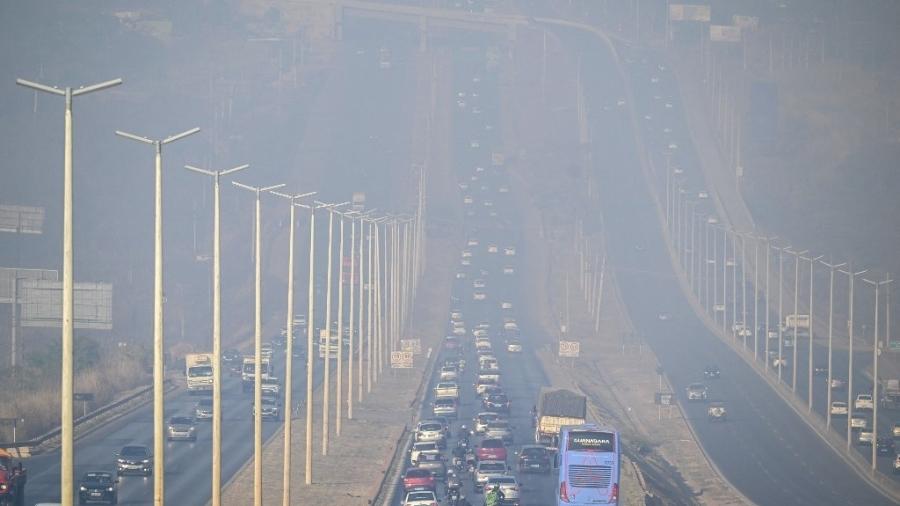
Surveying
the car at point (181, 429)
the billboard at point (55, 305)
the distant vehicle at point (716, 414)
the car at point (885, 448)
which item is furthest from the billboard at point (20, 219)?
the car at point (885, 448)

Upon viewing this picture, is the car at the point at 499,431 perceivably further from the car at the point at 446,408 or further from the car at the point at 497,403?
the car at the point at 497,403

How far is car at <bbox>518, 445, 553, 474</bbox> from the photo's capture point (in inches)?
3113

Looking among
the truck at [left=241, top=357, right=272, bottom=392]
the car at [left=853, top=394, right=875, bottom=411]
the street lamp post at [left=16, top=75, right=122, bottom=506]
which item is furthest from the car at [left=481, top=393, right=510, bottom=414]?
the street lamp post at [left=16, top=75, right=122, bottom=506]

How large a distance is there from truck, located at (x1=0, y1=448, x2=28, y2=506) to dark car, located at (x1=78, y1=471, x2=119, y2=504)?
251 centimetres

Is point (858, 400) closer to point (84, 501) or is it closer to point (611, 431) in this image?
point (611, 431)

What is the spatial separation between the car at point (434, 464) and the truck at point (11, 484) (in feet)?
70.5

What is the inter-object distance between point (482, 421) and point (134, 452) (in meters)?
27.3

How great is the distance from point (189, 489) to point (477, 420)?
97.5ft

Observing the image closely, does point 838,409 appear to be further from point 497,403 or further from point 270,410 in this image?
point 270,410

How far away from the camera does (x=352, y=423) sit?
323 feet

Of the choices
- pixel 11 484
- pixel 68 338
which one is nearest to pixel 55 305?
pixel 11 484

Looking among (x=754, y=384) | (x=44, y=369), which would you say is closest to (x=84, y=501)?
(x=44, y=369)

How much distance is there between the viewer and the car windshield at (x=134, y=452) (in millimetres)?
72188

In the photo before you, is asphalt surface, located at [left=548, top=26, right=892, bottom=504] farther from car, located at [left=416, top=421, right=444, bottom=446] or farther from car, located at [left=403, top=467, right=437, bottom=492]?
car, located at [left=403, top=467, right=437, bottom=492]
